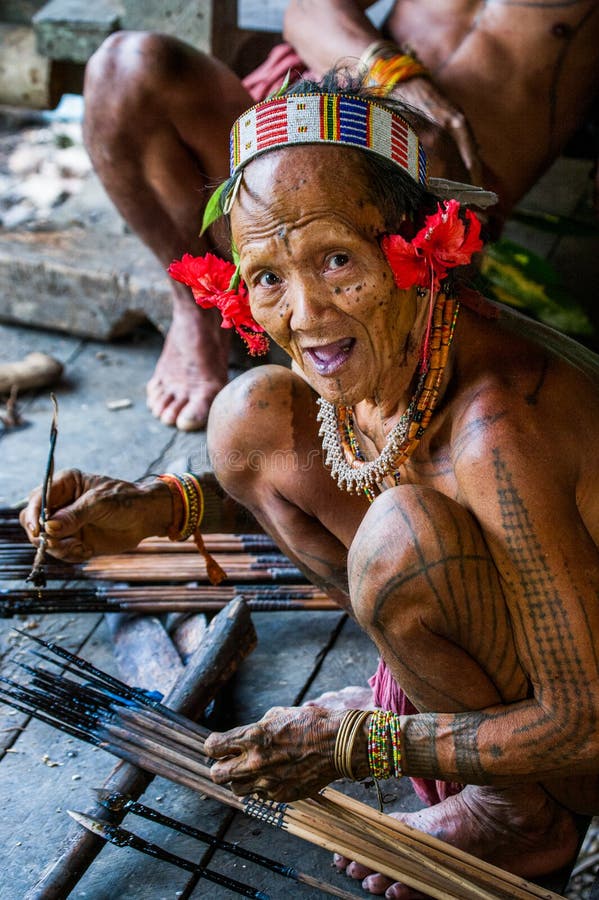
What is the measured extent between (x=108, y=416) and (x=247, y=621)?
1.43 metres

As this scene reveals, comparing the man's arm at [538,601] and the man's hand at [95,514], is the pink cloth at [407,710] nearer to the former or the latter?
the man's arm at [538,601]

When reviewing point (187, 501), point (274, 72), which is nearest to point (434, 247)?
point (187, 501)

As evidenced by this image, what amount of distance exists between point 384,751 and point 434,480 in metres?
0.52

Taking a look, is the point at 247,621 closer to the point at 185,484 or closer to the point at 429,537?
the point at 185,484

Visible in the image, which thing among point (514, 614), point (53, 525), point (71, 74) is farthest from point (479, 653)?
point (71, 74)

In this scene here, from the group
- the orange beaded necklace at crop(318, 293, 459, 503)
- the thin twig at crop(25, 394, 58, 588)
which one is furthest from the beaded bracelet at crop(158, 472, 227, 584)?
the orange beaded necklace at crop(318, 293, 459, 503)

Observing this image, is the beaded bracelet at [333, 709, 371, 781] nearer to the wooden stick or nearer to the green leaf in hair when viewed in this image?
the wooden stick

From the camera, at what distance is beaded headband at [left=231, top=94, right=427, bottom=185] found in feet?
6.44

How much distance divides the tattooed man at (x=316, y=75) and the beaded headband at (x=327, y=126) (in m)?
1.35

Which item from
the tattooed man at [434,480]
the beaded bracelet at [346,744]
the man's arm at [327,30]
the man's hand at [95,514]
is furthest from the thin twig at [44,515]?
the man's arm at [327,30]

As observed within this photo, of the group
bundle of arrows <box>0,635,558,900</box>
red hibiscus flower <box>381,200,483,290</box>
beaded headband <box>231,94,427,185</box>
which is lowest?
bundle of arrows <box>0,635,558,900</box>

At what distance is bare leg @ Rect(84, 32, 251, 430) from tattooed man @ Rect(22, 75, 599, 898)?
146 centimetres

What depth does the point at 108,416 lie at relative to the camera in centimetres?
385

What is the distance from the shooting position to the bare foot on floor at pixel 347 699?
2543 millimetres
